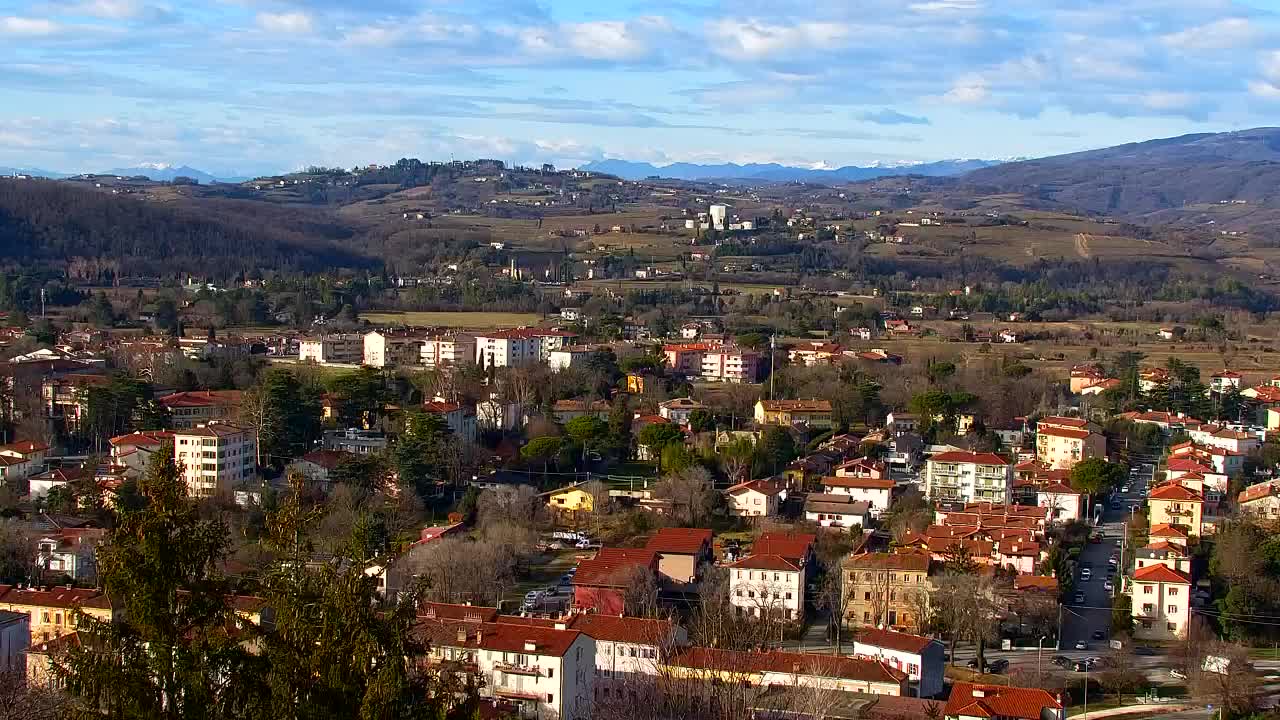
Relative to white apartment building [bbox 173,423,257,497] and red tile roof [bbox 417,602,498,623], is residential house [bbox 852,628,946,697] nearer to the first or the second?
red tile roof [bbox 417,602,498,623]

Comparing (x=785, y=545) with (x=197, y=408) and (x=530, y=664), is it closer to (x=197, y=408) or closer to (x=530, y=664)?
(x=530, y=664)

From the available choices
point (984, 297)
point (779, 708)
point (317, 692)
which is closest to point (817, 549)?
point (779, 708)

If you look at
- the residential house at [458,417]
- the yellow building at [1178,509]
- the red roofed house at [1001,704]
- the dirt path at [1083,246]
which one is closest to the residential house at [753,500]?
the residential house at [458,417]

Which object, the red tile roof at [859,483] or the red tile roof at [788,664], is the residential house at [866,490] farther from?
the red tile roof at [788,664]

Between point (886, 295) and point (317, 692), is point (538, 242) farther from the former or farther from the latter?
point (317, 692)

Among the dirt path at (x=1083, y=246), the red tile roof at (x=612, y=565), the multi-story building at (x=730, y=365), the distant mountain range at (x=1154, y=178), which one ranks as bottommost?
the red tile roof at (x=612, y=565)

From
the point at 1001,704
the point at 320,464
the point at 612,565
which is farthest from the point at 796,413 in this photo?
the point at 1001,704
